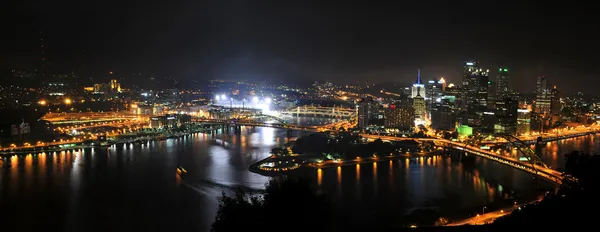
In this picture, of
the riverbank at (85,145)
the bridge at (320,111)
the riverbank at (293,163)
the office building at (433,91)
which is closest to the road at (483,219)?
the riverbank at (293,163)

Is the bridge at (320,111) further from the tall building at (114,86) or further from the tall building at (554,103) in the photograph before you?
the tall building at (554,103)

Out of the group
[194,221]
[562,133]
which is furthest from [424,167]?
[562,133]

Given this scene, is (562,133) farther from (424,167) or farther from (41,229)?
(41,229)

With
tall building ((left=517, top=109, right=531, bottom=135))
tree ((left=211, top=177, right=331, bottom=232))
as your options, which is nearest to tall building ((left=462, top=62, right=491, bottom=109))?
tall building ((left=517, top=109, right=531, bottom=135))

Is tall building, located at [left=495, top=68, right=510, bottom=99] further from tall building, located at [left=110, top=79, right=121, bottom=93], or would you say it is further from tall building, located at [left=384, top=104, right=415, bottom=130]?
tall building, located at [left=110, top=79, right=121, bottom=93]

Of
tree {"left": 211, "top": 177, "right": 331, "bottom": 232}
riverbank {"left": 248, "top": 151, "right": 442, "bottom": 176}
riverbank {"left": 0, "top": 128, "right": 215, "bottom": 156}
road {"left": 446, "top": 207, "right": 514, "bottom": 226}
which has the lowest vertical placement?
road {"left": 446, "top": 207, "right": 514, "bottom": 226}

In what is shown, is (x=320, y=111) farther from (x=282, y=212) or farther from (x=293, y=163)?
(x=282, y=212)

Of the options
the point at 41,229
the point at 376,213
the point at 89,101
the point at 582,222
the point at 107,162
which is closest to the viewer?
the point at 582,222
